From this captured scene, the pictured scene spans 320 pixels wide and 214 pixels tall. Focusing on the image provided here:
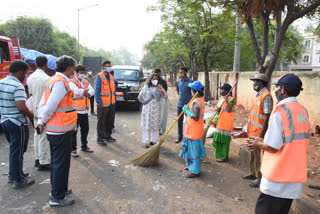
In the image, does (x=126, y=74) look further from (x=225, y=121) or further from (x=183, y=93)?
(x=225, y=121)

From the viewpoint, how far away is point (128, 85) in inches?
396

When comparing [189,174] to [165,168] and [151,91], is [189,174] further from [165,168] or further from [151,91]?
[151,91]

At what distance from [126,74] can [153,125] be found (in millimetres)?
6072

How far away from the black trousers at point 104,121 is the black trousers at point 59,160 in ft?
8.34

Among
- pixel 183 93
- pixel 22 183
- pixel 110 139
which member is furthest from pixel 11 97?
pixel 183 93

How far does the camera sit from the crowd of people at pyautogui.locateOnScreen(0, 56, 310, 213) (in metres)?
2.00

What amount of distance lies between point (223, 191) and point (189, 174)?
668 millimetres

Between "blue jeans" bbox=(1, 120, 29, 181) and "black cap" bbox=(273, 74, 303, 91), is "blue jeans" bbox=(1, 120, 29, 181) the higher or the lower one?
the lower one

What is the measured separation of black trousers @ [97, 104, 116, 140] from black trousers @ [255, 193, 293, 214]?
4.23 metres

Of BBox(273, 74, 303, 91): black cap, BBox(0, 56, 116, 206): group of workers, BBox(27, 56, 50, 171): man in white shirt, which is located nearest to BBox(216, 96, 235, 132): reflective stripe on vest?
BBox(273, 74, 303, 91): black cap

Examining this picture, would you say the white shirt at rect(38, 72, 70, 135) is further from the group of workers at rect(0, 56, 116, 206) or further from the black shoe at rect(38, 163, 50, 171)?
the black shoe at rect(38, 163, 50, 171)

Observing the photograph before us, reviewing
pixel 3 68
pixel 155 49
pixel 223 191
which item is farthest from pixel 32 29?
pixel 223 191

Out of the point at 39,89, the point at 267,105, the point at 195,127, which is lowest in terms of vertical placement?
the point at 195,127

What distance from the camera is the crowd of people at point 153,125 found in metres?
2.00
